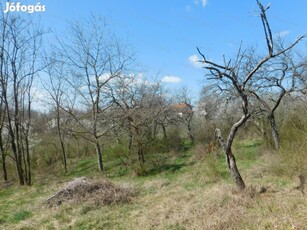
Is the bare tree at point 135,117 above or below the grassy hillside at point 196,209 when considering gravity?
above

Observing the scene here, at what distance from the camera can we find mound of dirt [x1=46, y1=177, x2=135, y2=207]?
826cm

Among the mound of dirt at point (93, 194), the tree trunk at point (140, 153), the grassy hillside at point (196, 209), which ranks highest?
the tree trunk at point (140, 153)

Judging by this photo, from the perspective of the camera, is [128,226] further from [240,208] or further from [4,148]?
[4,148]

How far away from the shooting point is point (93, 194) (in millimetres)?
8586

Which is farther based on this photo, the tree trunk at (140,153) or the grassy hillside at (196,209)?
the tree trunk at (140,153)

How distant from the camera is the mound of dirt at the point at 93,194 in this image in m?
8.26

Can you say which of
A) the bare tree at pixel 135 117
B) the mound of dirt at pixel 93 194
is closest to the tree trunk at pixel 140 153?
the bare tree at pixel 135 117

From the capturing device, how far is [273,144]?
1334 centimetres

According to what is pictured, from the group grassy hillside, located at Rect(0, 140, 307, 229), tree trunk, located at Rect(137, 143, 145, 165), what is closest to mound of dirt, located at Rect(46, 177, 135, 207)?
grassy hillside, located at Rect(0, 140, 307, 229)

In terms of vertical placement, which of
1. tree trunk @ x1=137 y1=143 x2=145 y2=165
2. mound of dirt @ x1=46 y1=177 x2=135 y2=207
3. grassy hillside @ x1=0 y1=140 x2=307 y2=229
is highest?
tree trunk @ x1=137 y1=143 x2=145 y2=165

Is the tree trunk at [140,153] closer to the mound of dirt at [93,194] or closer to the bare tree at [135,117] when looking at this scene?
the bare tree at [135,117]

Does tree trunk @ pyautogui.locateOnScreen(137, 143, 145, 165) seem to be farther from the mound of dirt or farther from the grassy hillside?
the mound of dirt

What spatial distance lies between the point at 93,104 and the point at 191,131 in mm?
11710

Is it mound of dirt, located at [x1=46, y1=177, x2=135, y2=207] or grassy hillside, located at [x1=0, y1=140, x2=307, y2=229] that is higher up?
mound of dirt, located at [x1=46, y1=177, x2=135, y2=207]
